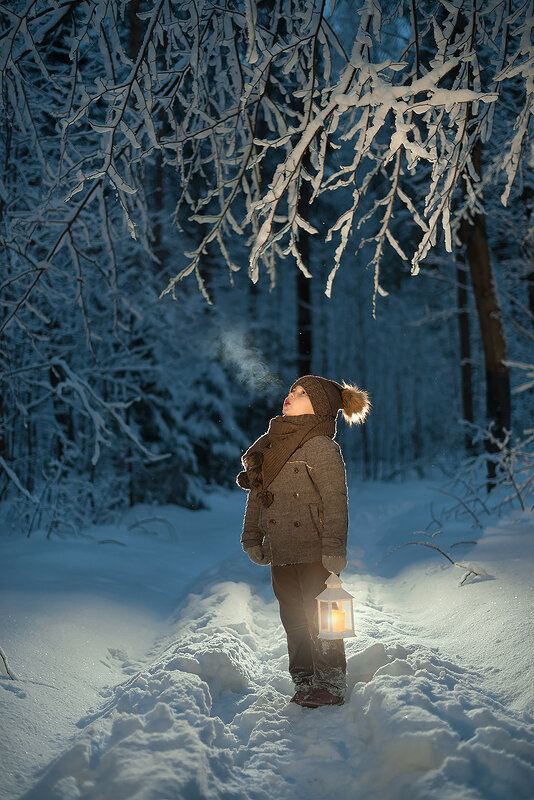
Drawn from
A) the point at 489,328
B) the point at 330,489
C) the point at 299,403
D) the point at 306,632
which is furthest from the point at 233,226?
the point at 489,328

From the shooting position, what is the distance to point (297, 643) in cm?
365

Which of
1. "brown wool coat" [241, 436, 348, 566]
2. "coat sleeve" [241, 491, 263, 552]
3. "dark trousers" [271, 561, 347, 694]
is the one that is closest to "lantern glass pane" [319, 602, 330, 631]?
"dark trousers" [271, 561, 347, 694]

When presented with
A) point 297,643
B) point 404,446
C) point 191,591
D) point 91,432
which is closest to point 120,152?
point 297,643

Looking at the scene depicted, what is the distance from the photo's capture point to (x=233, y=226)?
3.54 metres

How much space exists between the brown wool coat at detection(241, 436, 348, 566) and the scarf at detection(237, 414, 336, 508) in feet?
0.13

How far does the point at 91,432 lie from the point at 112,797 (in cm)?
946

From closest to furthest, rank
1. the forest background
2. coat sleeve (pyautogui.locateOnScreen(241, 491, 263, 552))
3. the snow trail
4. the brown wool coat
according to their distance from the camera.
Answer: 1. the snow trail
2. the forest background
3. the brown wool coat
4. coat sleeve (pyautogui.locateOnScreen(241, 491, 263, 552))

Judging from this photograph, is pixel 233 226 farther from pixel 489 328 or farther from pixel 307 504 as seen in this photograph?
pixel 489 328

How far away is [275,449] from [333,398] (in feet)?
1.78

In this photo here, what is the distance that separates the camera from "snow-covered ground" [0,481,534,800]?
Result: 2.57 metres

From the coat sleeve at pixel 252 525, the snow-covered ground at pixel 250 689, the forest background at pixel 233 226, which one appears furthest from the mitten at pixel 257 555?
the forest background at pixel 233 226

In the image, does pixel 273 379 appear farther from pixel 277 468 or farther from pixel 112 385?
pixel 277 468

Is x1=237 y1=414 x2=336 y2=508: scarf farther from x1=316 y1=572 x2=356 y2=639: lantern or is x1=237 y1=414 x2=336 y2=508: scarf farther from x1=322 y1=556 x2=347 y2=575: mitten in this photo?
x1=316 y1=572 x2=356 y2=639: lantern

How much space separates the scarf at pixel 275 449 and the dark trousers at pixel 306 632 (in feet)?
1.59
